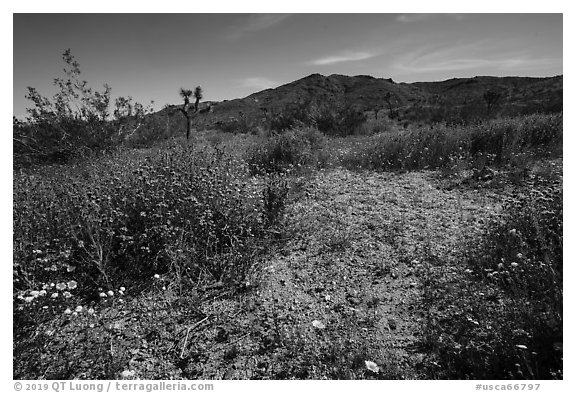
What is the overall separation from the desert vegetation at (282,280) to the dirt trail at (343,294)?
0.05 feet

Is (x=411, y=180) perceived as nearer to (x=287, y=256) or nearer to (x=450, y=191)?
(x=450, y=191)

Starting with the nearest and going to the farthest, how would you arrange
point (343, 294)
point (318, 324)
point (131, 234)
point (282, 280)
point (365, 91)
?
point (318, 324) → point (343, 294) → point (282, 280) → point (131, 234) → point (365, 91)

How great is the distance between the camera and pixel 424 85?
59312 millimetres

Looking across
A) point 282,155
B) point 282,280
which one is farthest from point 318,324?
point 282,155

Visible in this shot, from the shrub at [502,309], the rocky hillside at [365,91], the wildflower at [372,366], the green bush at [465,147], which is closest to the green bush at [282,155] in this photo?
the green bush at [465,147]

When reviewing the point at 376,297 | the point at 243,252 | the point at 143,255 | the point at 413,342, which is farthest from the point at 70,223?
the point at 413,342

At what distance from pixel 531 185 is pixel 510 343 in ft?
13.2

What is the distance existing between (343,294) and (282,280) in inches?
23.6

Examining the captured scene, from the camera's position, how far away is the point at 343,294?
2.98 meters

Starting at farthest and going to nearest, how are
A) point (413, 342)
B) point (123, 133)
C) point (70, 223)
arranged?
point (123, 133), point (70, 223), point (413, 342)

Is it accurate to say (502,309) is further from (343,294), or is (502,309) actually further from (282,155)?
(282,155)

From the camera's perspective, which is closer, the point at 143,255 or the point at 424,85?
the point at 143,255

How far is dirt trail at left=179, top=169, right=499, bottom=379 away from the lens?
7.50 ft

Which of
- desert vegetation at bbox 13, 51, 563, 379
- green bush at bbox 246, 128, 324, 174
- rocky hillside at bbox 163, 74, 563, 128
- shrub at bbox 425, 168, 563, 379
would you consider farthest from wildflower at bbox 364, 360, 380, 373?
rocky hillside at bbox 163, 74, 563, 128
